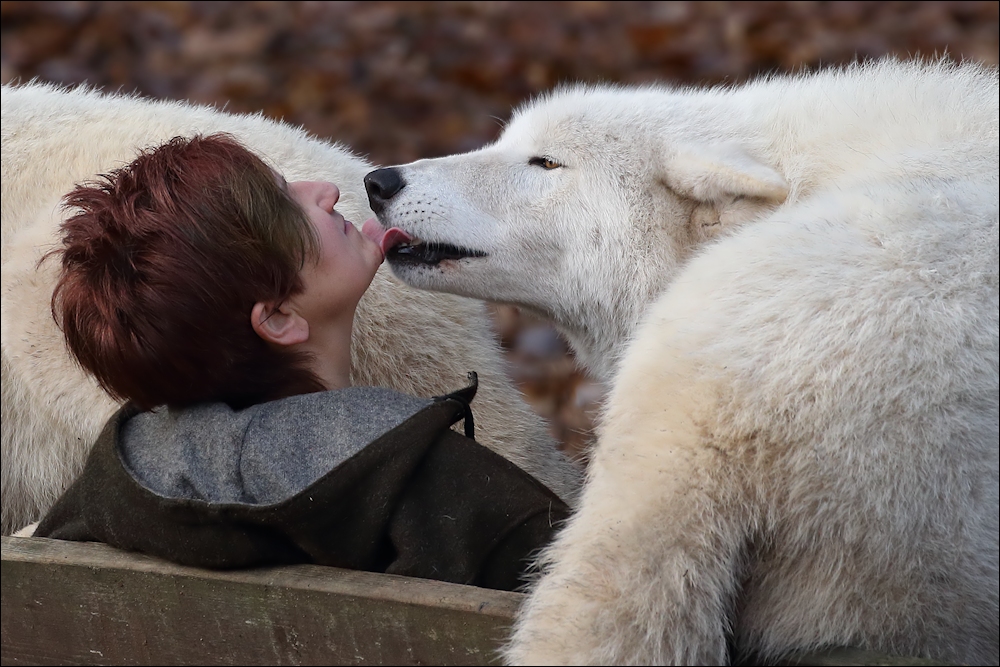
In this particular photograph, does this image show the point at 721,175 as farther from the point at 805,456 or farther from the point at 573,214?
the point at 805,456

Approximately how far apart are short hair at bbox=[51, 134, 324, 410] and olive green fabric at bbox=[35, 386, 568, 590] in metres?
→ 0.21

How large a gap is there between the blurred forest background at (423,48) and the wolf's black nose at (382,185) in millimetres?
5691

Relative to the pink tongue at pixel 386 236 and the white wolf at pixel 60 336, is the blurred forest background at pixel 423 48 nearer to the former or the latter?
the white wolf at pixel 60 336

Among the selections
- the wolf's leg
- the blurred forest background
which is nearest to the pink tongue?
the wolf's leg

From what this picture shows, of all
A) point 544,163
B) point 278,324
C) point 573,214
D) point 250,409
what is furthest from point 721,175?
point 250,409

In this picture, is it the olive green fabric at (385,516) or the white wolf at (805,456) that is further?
the olive green fabric at (385,516)

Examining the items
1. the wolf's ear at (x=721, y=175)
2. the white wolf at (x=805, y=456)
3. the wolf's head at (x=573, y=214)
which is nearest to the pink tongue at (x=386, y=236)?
the wolf's head at (x=573, y=214)

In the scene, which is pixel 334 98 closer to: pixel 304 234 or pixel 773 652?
pixel 304 234

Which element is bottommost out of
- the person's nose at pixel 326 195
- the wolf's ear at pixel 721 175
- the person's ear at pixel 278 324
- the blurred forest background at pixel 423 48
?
the blurred forest background at pixel 423 48

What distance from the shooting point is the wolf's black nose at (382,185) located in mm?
2639

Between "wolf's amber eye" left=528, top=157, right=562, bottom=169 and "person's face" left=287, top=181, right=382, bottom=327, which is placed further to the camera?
"wolf's amber eye" left=528, top=157, right=562, bottom=169

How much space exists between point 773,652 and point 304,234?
1240mm

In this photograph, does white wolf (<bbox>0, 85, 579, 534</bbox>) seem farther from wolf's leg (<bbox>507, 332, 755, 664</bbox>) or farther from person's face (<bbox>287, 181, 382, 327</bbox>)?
wolf's leg (<bbox>507, 332, 755, 664</bbox>)

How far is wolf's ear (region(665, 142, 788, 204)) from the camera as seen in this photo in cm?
234
